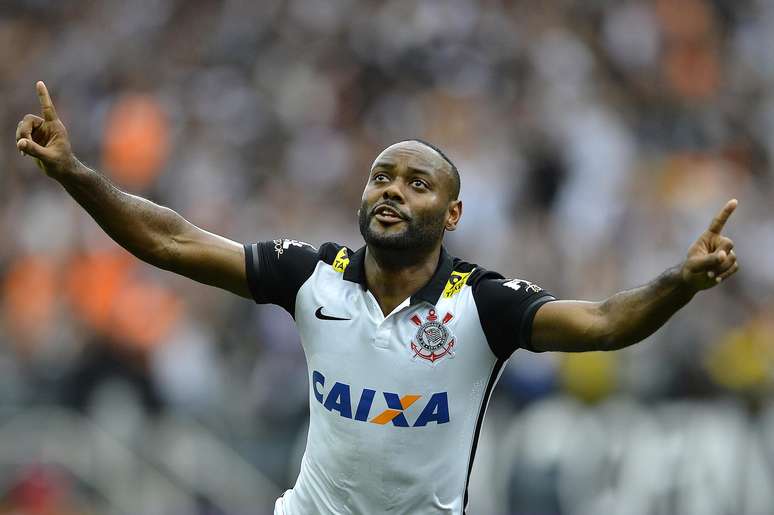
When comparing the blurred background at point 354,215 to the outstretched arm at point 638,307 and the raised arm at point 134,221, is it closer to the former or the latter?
the raised arm at point 134,221

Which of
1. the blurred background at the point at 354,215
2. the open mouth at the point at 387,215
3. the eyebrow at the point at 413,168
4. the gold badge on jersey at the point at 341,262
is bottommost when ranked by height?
the gold badge on jersey at the point at 341,262

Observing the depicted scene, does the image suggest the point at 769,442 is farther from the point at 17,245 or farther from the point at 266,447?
the point at 17,245

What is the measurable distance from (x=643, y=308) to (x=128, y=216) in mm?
2257

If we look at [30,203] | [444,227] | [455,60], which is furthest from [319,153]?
[444,227]

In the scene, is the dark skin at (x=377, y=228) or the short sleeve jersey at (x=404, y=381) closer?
the dark skin at (x=377, y=228)

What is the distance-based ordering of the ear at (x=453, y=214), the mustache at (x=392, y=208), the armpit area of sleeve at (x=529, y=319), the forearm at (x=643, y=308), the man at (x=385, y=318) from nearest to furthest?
1. the forearm at (x=643, y=308)
2. the armpit area of sleeve at (x=529, y=319)
3. the man at (x=385, y=318)
4. the mustache at (x=392, y=208)
5. the ear at (x=453, y=214)

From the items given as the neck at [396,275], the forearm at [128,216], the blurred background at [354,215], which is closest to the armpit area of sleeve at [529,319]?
the neck at [396,275]

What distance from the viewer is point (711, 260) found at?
5.36 m

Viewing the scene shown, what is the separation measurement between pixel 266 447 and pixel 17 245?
426cm

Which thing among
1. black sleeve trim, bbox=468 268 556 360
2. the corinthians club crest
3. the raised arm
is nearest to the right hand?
the raised arm

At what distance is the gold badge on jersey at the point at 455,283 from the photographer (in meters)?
6.29

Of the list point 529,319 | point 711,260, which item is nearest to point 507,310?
point 529,319

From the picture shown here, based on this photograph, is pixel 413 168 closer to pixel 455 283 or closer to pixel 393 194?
pixel 393 194

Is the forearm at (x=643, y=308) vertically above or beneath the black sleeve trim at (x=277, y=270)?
beneath
